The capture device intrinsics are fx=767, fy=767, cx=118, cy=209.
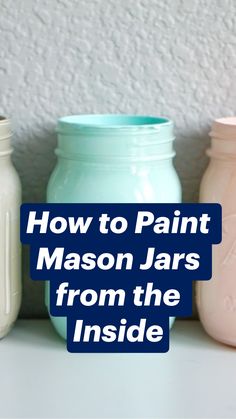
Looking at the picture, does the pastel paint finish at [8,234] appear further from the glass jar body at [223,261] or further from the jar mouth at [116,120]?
the glass jar body at [223,261]

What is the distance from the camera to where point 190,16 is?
2.66 feet

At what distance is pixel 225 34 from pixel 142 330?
0.32 m

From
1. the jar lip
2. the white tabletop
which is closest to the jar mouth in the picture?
the jar lip

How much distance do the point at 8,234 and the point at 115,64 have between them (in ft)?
0.70

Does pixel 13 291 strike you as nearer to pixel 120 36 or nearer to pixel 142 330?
pixel 142 330

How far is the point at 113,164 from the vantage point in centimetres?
74

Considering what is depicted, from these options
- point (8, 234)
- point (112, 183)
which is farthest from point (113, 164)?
point (8, 234)

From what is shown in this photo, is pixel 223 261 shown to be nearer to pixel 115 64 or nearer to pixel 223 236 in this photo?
pixel 223 236

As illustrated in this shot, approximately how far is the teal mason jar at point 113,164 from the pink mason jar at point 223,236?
0.05 m

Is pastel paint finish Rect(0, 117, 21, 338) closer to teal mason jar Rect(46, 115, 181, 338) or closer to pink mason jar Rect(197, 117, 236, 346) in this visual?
teal mason jar Rect(46, 115, 181, 338)

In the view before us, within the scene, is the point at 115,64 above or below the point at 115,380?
above

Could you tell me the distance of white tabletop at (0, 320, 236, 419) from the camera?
26.0 inches

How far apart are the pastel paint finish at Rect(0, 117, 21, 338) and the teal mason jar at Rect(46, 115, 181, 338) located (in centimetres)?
5

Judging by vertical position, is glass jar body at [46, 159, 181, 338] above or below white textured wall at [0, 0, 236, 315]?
below
